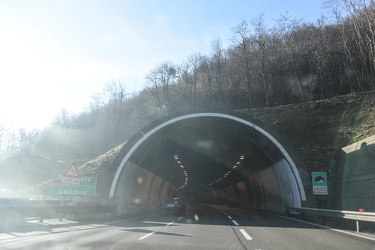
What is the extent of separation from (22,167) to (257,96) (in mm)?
42637

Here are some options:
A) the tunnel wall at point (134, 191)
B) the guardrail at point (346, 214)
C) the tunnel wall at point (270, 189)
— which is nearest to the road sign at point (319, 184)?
the guardrail at point (346, 214)

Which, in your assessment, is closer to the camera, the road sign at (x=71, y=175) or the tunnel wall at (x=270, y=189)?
the road sign at (x=71, y=175)

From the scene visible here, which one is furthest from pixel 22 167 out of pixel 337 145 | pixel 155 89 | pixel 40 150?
pixel 337 145

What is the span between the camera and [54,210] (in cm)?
1856

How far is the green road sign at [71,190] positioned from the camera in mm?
20797

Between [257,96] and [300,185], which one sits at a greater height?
[257,96]

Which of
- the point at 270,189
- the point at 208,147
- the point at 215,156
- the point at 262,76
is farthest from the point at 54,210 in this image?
the point at 262,76

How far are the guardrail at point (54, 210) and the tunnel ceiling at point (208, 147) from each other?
198 inches

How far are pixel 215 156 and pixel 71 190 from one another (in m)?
19.4

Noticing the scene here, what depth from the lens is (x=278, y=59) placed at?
5769 centimetres

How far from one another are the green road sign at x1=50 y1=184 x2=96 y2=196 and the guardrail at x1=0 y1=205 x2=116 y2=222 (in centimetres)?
103

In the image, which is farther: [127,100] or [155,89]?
[127,100]

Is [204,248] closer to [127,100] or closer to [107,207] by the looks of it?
[107,207]

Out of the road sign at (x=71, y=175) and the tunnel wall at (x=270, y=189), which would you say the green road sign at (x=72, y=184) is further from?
the tunnel wall at (x=270, y=189)
